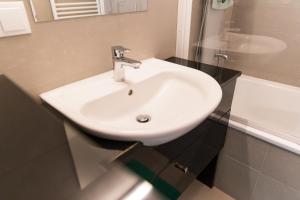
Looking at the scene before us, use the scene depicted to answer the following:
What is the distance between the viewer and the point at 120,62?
Answer: 2.72ft

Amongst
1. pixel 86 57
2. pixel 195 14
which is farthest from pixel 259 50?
pixel 86 57

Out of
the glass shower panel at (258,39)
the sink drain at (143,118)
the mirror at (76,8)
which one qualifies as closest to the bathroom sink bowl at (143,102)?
the sink drain at (143,118)

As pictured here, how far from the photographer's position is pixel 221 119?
43.1 inches

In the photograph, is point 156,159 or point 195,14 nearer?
point 156,159

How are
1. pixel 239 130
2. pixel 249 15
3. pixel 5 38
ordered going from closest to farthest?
pixel 5 38, pixel 239 130, pixel 249 15

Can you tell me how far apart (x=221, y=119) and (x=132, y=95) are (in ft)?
1.75

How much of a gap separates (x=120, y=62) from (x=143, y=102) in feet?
0.67

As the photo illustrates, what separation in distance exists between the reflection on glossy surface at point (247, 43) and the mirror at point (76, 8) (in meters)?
0.87

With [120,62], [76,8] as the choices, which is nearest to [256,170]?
[120,62]

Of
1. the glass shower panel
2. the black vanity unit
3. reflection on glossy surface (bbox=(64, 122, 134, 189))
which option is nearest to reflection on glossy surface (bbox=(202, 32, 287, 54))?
the glass shower panel

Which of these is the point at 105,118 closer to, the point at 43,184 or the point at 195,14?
the point at 43,184

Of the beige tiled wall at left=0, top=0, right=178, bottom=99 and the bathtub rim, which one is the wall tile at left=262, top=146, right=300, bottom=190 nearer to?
the bathtub rim

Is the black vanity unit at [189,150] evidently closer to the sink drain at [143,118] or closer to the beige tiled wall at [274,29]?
the sink drain at [143,118]

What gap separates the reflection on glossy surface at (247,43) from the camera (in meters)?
1.65
